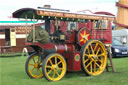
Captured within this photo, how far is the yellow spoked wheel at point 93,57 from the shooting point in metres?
9.02

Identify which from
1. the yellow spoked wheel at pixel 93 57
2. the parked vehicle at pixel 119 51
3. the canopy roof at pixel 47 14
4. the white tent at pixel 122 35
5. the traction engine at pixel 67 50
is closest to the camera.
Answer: the canopy roof at pixel 47 14

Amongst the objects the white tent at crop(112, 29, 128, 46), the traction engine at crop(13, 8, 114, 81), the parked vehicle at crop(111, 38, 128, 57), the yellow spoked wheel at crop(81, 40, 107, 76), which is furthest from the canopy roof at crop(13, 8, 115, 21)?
Result: the white tent at crop(112, 29, 128, 46)

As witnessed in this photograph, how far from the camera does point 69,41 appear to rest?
937 cm

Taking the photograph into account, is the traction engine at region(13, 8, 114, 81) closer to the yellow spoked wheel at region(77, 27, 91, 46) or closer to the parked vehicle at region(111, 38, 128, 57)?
the yellow spoked wheel at region(77, 27, 91, 46)

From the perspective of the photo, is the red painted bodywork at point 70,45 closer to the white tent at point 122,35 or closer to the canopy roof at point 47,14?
the canopy roof at point 47,14

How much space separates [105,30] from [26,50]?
12127mm

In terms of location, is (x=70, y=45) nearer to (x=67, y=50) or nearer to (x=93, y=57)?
(x=67, y=50)

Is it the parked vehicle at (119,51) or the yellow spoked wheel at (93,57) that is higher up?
the yellow spoked wheel at (93,57)

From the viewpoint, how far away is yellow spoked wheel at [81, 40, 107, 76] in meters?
9.02

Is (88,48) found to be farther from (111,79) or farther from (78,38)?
(111,79)

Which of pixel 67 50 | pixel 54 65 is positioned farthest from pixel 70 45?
pixel 54 65

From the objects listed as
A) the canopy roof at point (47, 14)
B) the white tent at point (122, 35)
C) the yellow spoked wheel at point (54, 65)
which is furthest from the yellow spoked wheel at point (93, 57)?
the white tent at point (122, 35)

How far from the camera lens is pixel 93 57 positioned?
9391 millimetres

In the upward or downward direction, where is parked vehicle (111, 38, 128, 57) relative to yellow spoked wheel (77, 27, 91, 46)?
downward
